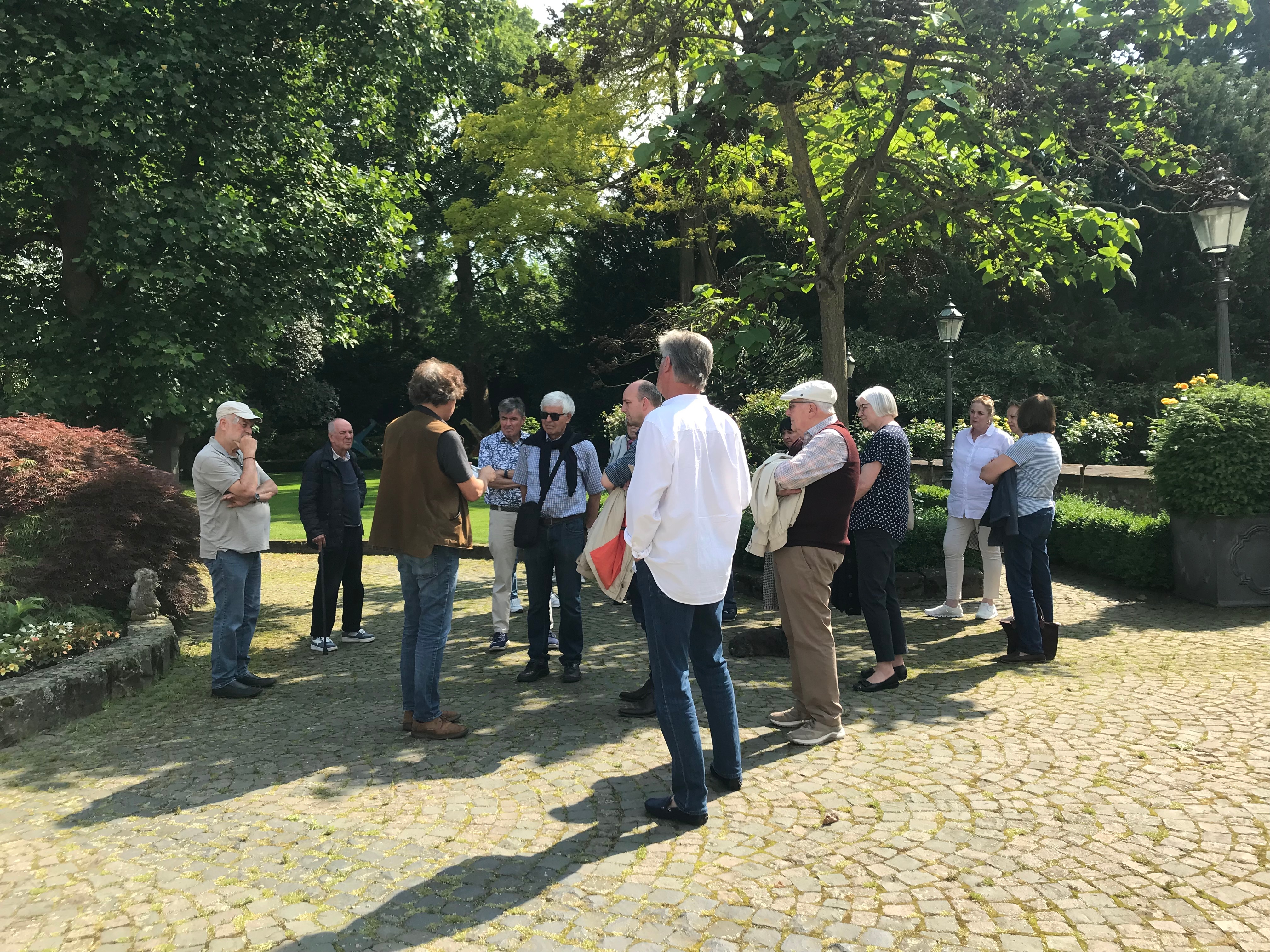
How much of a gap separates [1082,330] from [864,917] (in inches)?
1030

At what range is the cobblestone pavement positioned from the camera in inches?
123

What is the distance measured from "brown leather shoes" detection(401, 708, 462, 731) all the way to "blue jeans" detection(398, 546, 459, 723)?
52 mm

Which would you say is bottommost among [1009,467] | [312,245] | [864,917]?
[864,917]

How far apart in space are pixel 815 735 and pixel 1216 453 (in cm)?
597

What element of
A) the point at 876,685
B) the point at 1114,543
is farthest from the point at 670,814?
the point at 1114,543

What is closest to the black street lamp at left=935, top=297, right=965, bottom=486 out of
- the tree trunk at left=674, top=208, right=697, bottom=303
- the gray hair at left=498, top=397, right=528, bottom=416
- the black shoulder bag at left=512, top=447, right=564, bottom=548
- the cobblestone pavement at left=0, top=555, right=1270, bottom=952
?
the tree trunk at left=674, top=208, right=697, bottom=303

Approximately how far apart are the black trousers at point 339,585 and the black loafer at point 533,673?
214 centimetres

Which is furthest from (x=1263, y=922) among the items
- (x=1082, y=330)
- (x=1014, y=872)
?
(x=1082, y=330)

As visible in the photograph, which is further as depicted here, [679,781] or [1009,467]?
[1009,467]

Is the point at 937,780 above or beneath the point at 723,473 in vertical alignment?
beneath

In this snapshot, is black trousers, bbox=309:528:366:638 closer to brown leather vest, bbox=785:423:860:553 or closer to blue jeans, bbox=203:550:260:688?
blue jeans, bbox=203:550:260:688

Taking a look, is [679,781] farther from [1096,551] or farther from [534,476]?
[1096,551]

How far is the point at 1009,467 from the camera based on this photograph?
6.74 metres

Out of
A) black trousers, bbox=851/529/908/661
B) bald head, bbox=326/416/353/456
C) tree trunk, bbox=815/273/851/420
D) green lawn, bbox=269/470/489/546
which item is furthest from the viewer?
green lawn, bbox=269/470/489/546
